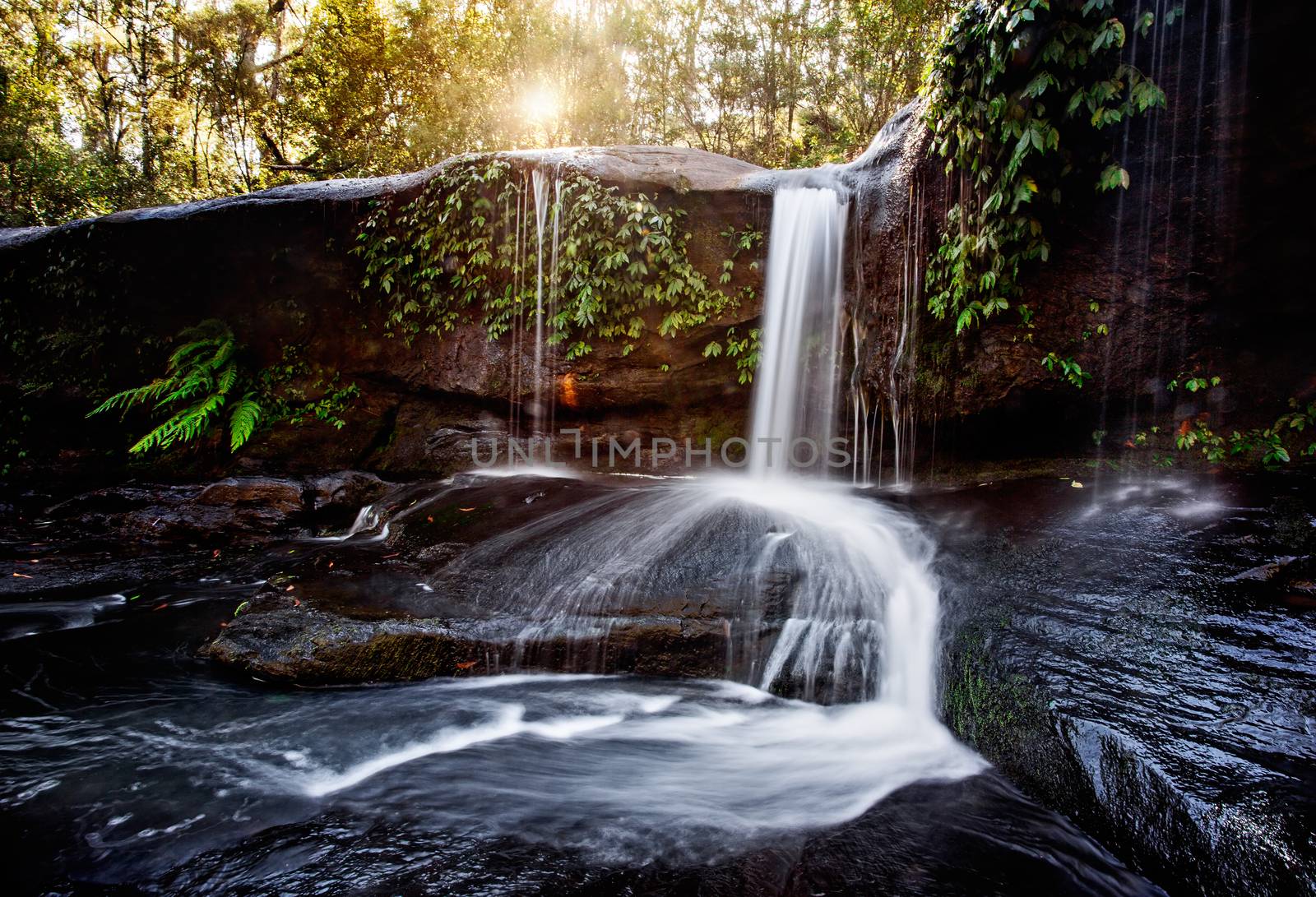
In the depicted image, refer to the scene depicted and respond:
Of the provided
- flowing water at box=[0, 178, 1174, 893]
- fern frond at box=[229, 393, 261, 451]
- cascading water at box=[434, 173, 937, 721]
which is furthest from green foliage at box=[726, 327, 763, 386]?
fern frond at box=[229, 393, 261, 451]

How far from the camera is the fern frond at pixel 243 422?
7.47 meters

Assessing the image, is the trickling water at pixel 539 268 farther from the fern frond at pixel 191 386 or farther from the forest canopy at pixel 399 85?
the forest canopy at pixel 399 85

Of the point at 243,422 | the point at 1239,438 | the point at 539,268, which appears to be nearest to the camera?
the point at 1239,438

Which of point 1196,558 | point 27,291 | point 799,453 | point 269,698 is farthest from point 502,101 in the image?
point 1196,558

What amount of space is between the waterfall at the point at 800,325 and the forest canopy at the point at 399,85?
8.65 m

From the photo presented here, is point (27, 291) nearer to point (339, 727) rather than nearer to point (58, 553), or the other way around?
Result: point (58, 553)

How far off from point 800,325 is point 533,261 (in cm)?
352

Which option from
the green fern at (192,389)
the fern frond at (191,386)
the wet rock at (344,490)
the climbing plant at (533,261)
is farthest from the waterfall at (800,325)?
the fern frond at (191,386)

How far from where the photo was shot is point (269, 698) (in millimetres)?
3590

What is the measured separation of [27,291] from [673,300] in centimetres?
960

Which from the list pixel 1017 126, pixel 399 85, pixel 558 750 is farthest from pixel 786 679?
pixel 399 85

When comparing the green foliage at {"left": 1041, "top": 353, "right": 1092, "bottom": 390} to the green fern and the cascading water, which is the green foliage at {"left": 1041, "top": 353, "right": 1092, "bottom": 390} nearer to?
the cascading water

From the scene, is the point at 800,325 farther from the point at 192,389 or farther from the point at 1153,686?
the point at 192,389

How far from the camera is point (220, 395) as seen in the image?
7.90m
